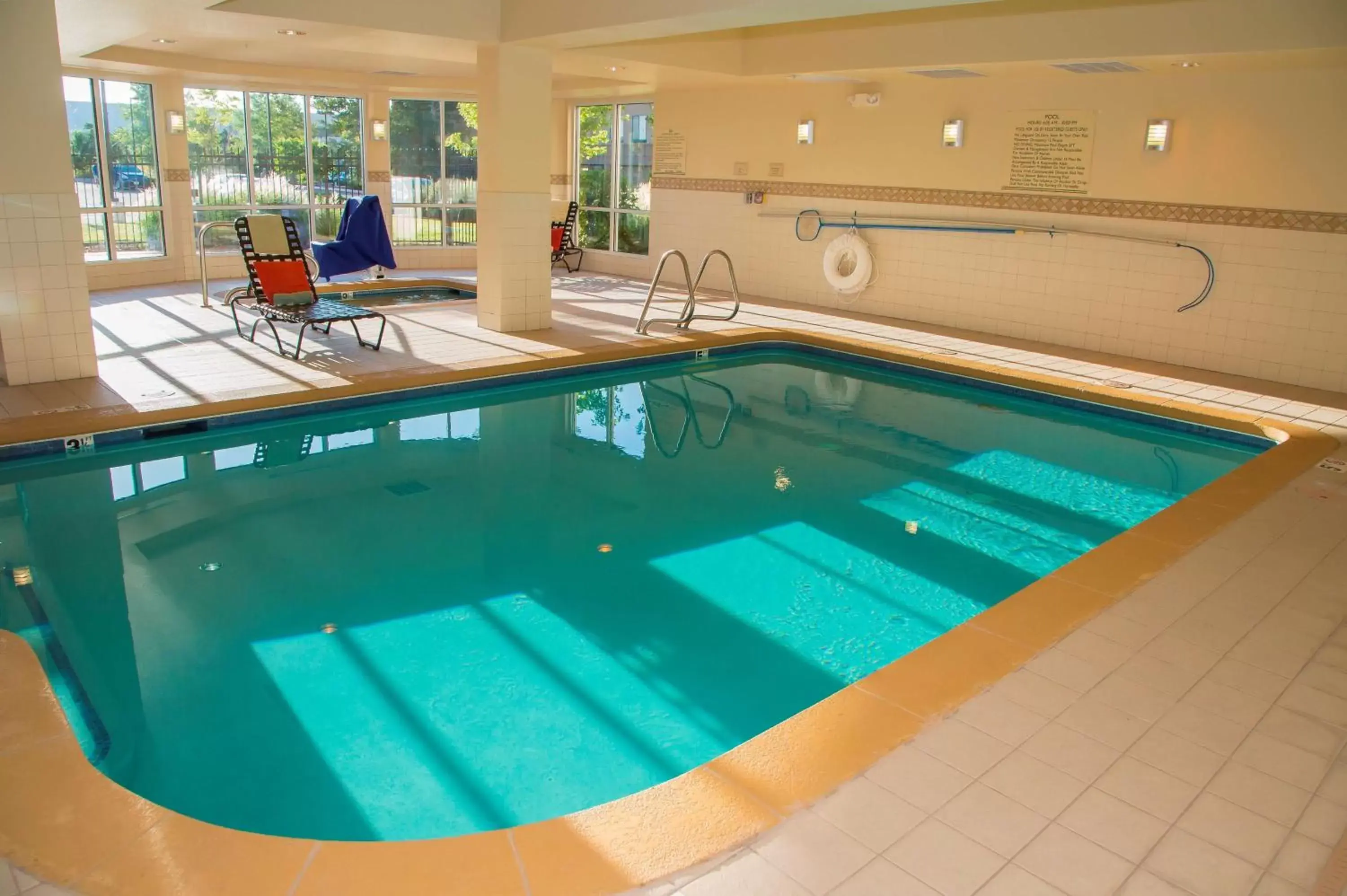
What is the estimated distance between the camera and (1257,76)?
6871mm

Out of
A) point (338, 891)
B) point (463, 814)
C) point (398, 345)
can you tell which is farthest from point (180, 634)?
point (398, 345)

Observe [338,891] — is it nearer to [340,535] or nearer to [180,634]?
[180,634]

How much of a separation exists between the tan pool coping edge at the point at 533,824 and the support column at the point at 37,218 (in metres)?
3.52

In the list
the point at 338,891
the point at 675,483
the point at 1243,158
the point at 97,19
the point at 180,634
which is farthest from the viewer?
the point at 1243,158

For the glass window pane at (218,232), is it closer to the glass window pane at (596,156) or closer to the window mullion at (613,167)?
the glass window pane at (596,156)

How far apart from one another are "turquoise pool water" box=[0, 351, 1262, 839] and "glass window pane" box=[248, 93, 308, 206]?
6514 millimetres

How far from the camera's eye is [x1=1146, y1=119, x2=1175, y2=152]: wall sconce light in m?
7.30

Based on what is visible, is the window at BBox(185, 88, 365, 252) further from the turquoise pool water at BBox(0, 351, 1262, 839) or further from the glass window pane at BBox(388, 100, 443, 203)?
the turquoise pool water at BBox(0, 351, 1262, 839)

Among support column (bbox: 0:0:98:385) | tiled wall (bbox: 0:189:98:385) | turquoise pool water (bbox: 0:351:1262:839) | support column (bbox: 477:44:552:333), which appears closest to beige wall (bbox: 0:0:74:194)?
support column (bbox: 0:0:98:385)

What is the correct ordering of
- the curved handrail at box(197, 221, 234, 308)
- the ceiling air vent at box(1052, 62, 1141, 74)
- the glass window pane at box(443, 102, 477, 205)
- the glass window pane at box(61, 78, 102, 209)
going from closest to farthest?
the ceiling air vent at box(1052, 62, 1141, 74) < the curved handrail at box(197, 221, 234, 308) < the glass window pane at box(61, 78, 102, 209) < the glass window pane at box(443, 102, 477, 205)

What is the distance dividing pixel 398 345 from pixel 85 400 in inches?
→ 91.4

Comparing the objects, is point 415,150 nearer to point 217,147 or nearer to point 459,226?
point 459,226

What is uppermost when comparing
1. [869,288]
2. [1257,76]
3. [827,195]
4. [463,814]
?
[1257,76]

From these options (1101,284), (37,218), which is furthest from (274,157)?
(1101,284)
